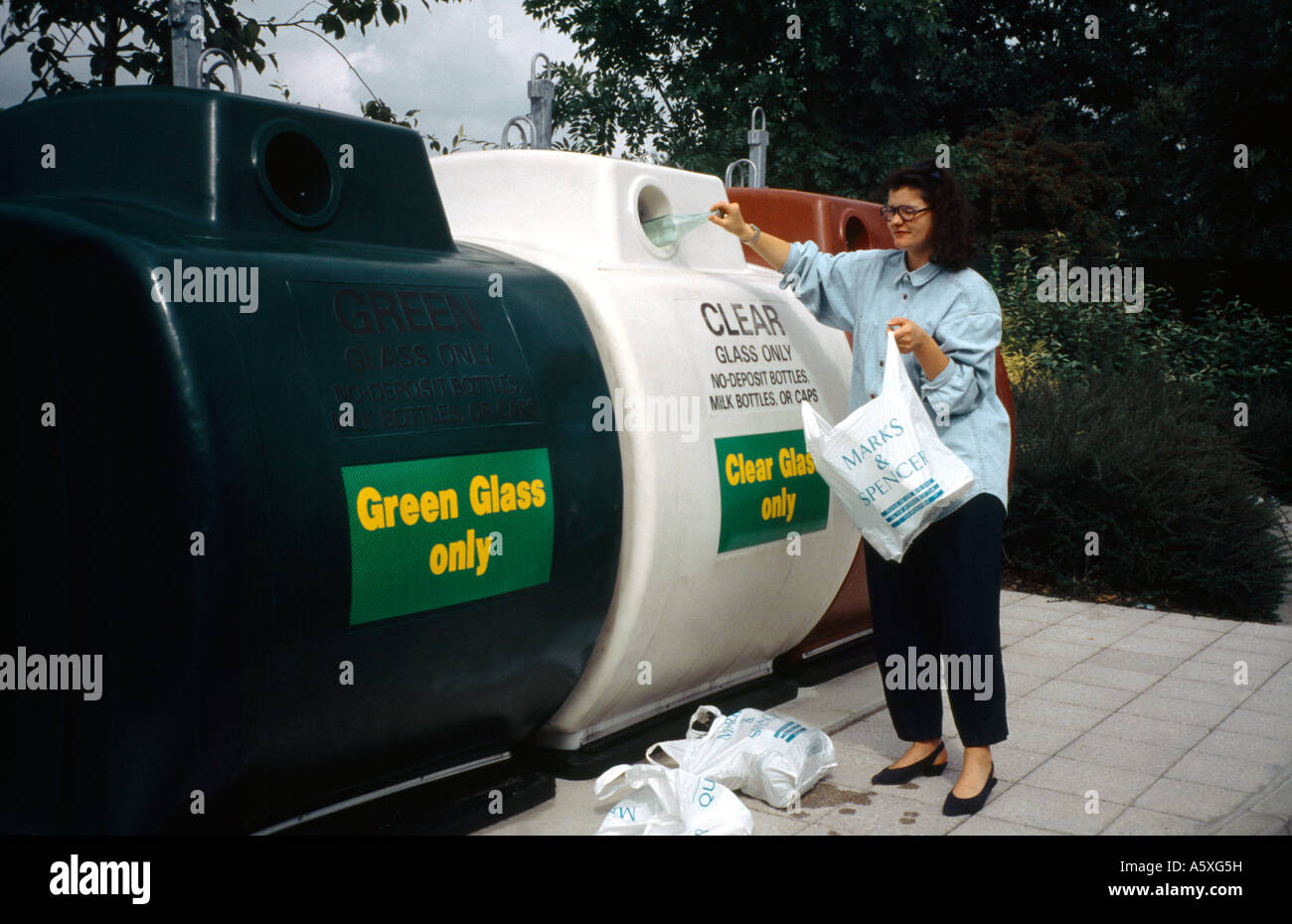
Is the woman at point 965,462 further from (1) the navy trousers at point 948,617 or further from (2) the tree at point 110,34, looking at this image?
(2) the tree at point 110,34

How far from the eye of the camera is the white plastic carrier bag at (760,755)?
338cm

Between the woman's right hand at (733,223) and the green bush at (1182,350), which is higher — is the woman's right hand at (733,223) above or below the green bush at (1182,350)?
above

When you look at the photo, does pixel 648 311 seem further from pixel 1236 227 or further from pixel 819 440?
pixel 1236 227

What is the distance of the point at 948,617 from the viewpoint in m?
3.41

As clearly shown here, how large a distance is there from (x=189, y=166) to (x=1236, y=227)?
14863 mm

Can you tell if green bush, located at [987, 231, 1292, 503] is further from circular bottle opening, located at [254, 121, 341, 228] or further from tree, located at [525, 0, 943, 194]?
circular bottle opening, located at [254, 121, 341, 228]

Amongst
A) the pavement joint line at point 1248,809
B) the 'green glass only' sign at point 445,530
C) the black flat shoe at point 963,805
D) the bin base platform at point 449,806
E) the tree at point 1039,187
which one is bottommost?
the pavement joint line at point 1248,809

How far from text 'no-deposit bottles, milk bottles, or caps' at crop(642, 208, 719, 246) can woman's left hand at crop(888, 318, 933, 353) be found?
3.21 feet

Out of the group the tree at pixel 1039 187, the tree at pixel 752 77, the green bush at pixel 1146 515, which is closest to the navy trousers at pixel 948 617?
the green bush at pixel 1146 515

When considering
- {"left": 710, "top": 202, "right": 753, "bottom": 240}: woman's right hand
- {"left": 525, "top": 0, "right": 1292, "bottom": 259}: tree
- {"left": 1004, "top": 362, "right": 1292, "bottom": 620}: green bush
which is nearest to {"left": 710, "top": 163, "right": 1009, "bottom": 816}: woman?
{"left": 710, "top": 202, "right": 753, "bottom": 240}: woman's right hand

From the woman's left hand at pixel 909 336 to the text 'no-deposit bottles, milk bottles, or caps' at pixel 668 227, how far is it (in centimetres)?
98

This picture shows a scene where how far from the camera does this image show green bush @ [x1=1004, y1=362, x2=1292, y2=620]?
6371mm

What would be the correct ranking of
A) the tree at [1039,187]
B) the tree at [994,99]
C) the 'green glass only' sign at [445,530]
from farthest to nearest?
the tree at [1039,187]
the tree at [994,99]
the 'green glass only' sign at [445,530]
